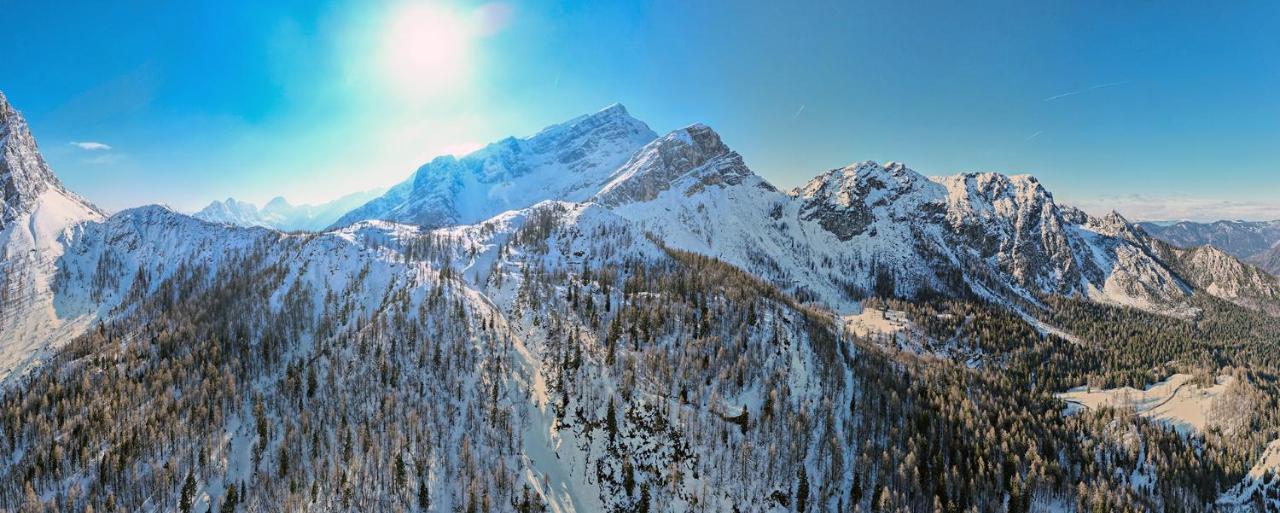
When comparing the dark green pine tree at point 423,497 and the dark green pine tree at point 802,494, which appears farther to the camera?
the dark green pine tree at point 802,494

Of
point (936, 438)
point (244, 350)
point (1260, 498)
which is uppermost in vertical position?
point (244, 350)

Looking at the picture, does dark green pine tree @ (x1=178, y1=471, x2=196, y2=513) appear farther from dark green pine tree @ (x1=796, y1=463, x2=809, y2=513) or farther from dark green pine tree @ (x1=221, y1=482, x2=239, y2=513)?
dark green pine tree @ (x1=796, y1=463, x2=809, y2=513)

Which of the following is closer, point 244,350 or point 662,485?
point 662,485

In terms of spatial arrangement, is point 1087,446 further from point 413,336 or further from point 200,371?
point 200,371

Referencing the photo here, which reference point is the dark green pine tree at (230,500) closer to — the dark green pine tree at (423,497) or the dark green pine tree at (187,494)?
the dark green pine tree at (187,494)

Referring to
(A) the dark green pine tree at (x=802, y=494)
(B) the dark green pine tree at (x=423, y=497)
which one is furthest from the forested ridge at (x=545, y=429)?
(A) the dark green pine tree at (x=802, y=494)

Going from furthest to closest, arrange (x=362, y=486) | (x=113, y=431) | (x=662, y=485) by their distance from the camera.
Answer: (x=113, y=431) → (x=662, y=485) → (x=362, y=486)

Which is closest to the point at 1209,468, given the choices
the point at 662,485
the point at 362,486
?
the point at 662,485

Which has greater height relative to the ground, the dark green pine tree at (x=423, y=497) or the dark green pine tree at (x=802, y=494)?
the dark green pine tree at (x=423, y=497)

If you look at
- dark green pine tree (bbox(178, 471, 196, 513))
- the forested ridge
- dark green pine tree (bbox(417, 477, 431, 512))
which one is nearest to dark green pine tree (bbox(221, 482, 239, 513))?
the forested ridge

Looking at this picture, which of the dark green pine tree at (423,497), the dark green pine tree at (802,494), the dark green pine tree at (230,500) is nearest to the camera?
the dark green pine tree at (423,497)

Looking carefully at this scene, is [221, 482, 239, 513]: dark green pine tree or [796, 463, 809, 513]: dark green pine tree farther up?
[221, 482, 239, 513]: dark green pine tree
